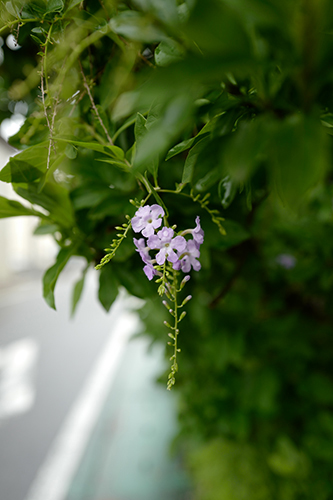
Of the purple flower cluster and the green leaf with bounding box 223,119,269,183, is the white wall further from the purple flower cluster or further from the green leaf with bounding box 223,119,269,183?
the green leaf with bounding box 223,119,269,183

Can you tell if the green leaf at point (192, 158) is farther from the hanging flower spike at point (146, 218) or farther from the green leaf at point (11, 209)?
the green leaf at point (11, 209)

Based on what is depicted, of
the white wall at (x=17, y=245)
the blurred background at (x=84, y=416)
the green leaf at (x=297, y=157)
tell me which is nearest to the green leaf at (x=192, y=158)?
the green leaf at (x=297, y=157)

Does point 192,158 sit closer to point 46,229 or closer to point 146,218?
point 146,218

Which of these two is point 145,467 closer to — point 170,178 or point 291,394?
point 291,394

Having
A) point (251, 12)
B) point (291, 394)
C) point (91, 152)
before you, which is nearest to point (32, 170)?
point (91, 152)

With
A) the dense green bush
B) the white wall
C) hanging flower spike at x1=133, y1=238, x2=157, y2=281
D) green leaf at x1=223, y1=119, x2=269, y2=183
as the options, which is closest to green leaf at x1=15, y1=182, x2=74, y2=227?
the dense green bush

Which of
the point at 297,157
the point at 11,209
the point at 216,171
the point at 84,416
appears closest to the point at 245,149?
the point at 297,157
